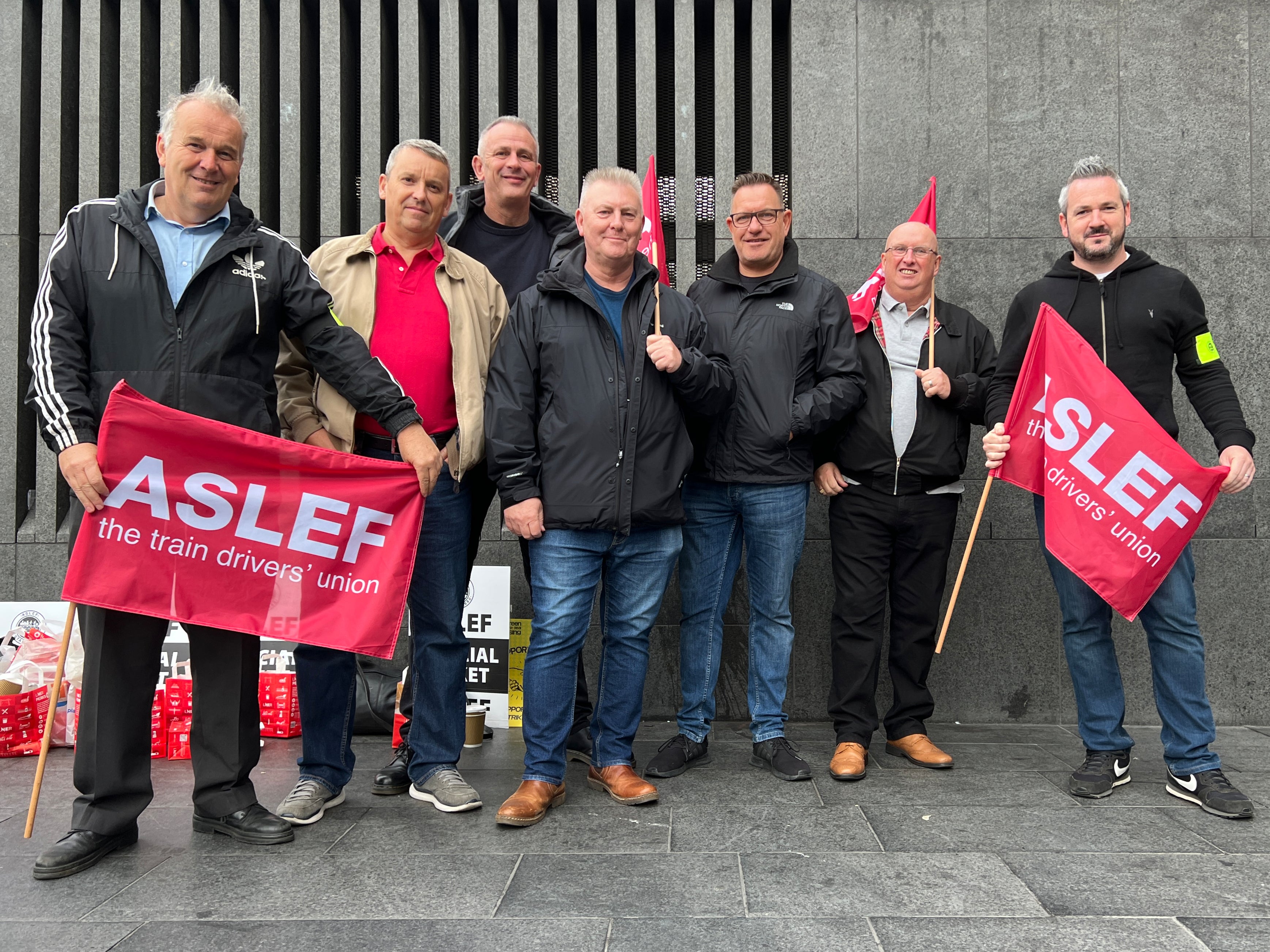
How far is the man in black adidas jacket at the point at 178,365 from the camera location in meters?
3.24

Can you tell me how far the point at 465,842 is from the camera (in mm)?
3359

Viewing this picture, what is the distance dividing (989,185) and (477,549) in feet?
12.0

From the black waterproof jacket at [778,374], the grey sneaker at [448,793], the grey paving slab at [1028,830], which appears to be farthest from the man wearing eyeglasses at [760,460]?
the grey sneaker at [448,793]

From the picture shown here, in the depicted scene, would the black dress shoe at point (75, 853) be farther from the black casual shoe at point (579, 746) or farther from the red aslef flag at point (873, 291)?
the red aslef flag at point (873, 291)

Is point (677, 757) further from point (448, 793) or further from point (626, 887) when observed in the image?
point (626, 887)

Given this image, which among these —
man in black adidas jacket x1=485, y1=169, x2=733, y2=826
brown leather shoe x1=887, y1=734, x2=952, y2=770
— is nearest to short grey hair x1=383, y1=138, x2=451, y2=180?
man in black adidas jacket x1=485, y1=169, x2=733, y2=826

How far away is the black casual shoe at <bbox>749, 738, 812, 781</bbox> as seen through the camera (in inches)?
163

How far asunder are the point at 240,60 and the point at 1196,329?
5.47 m

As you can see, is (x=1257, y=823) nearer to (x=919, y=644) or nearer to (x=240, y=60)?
(x=919, y=644)

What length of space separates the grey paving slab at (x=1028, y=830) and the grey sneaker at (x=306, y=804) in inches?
79.6

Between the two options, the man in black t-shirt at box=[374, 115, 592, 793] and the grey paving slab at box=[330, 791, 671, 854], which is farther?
the man in black t-shirt at box=[374, 115, 592, 793]

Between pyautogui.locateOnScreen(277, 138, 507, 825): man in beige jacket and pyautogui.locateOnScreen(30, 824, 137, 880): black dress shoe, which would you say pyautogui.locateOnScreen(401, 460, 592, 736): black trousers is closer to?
pyautogui.locateOnScreen(277, 138, 507, 825): man in beige jacket

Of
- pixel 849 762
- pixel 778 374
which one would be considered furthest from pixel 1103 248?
pixel 849 762

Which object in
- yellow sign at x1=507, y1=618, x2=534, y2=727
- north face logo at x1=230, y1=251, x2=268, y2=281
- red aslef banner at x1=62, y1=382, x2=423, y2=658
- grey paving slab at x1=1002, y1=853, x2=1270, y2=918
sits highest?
north face logo at x1=230, y1=251, x2=268, y2=281
